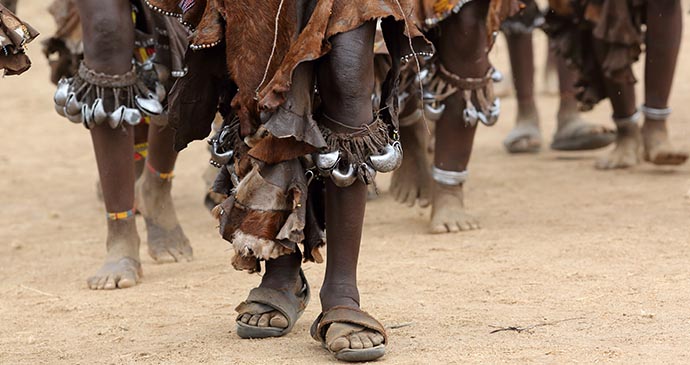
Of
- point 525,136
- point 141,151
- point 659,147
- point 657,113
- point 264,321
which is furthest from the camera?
point 525,136

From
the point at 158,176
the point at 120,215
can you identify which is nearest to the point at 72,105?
the point at 120,215

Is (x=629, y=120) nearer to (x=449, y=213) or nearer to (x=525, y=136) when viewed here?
(x=525, y=136)

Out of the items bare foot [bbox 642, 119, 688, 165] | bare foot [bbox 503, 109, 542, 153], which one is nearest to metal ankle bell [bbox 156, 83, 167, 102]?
bare foot [bbox 642, 119, 688, 165]

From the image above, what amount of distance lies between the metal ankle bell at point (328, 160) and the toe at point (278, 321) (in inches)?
22.0

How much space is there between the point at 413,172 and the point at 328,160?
104 inches

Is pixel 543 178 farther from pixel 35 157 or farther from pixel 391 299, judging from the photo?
pixel 35 157

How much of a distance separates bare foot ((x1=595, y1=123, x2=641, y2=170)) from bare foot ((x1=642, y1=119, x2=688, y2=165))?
0.31 meters

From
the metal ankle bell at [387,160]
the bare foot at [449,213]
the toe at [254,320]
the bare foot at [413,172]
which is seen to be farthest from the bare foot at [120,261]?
the bare foot at [413,172]

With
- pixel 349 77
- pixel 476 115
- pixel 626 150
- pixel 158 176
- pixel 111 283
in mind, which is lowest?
pixel 626 150

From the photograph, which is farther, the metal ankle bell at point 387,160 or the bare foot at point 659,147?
the bare foot at point 659,147

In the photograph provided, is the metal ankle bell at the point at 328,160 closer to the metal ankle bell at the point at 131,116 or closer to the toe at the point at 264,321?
the toe at the point at 264,321

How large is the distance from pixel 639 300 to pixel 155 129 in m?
2.28

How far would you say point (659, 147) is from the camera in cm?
647

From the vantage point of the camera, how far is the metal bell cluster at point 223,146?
3.87 m
